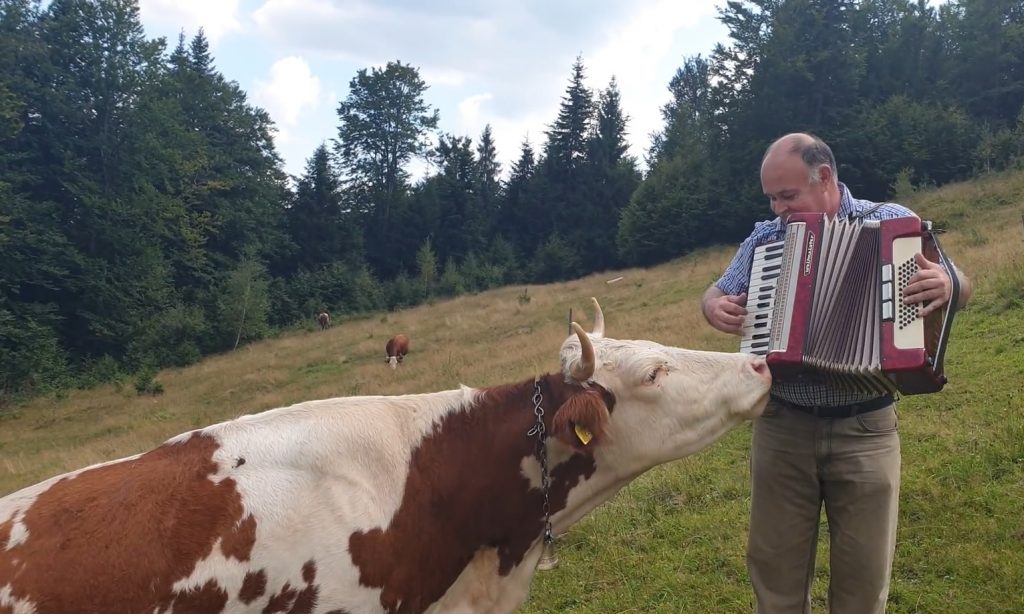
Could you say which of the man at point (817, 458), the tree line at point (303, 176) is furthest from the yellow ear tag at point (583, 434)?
the tree line at point (303, 176)

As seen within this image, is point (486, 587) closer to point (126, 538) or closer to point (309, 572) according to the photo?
point (309, 572)

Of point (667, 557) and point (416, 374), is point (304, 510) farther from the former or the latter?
point (416, 374)

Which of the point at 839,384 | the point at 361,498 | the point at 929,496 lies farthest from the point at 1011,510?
the point at 361,498

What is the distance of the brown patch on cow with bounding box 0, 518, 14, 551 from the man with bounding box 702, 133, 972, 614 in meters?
2.99

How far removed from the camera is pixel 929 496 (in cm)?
460

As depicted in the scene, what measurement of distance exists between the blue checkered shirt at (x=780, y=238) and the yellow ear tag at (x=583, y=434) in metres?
0.92

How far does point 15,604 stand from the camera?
7.70 feet

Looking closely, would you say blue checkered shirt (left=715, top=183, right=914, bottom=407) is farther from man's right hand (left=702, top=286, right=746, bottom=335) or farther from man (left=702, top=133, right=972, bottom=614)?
man's right hand (left=702, top=286, right=746, bottom=335)

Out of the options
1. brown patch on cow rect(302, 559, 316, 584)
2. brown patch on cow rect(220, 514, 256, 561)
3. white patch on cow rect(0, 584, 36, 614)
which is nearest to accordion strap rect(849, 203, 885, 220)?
brown patch on cow rect(302, 559, 316, 584)

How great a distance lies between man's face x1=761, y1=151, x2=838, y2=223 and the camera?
9.82ft

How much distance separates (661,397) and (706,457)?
Answer: 359 cm

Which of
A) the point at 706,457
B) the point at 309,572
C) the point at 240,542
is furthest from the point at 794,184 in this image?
the point at 706,457

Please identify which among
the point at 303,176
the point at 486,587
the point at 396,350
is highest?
the point at 303,176

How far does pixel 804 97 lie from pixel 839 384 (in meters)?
37.9
